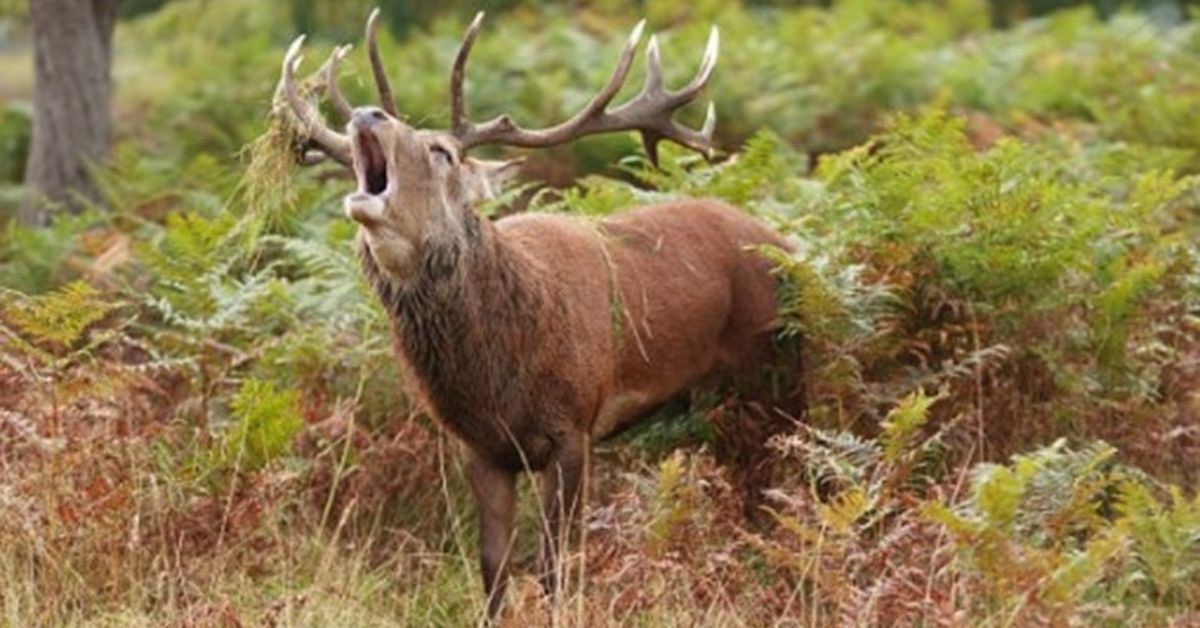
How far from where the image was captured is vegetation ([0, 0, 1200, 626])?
7027mm

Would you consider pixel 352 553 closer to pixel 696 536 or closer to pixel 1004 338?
pixel 696 536

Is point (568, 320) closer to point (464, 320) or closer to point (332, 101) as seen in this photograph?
point (464, 320)

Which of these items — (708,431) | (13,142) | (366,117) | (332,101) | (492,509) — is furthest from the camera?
(13,142)

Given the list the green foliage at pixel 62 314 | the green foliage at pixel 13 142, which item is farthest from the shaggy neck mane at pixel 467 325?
the green foliage at pixel 13 142

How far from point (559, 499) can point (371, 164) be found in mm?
1287

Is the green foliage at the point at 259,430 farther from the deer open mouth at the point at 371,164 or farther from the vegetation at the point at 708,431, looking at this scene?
the deer open mouth at the point at 371,164

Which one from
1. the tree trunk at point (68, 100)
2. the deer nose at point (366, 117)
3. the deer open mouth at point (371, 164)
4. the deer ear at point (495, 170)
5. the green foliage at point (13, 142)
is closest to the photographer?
the deer nose at point (366, 117)

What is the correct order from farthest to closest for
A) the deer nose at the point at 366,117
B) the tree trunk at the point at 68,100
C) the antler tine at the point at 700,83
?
1. the tree trunk at the point at 68,100
2. the antler tine at the point at 700,83
3. the deer nose at the point at 366,117

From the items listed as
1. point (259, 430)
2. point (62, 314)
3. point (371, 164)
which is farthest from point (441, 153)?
point (62, 314)

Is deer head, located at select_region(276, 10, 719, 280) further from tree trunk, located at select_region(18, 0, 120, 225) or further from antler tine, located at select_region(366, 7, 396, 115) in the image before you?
tree trunk, located at select_region(18, 0, 120, 225)

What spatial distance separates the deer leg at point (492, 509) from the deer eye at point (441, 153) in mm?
1045

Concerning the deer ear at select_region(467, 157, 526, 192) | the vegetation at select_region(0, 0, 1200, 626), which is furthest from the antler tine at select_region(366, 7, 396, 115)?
the vegetation at select_region(0, 0, 1200, 626)

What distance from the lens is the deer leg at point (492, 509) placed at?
25.8 feet

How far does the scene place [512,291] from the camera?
7.78 m
